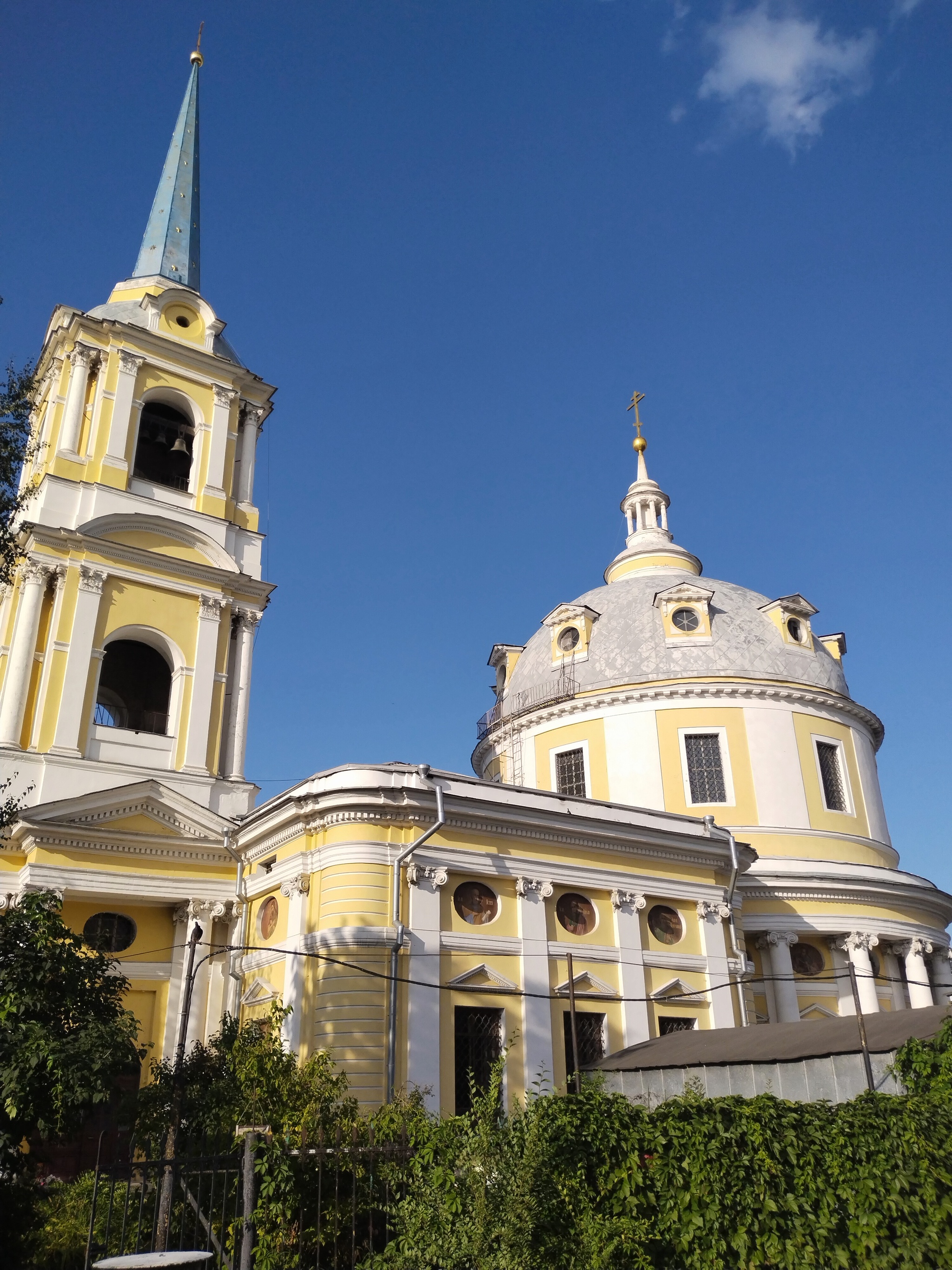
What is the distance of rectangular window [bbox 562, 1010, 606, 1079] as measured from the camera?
20.3 metres

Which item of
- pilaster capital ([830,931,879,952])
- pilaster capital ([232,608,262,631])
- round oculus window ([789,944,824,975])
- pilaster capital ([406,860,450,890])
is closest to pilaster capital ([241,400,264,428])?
pilaster capital ([232,608,262,631])

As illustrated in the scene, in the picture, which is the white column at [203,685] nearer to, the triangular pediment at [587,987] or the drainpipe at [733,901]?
the triangular pediment at [587,987]

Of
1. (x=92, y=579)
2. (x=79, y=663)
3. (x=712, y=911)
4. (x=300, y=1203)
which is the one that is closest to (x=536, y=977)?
(x=712, y=911)

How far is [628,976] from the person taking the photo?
21.4m

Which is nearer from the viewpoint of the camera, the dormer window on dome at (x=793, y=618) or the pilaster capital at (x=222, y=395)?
the pilaster capital at (x=222, y=395)

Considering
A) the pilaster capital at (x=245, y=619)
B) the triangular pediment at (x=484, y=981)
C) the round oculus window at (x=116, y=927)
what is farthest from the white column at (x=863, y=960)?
the round oculus window at (x=116, y=927)

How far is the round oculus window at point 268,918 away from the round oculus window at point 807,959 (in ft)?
47.6

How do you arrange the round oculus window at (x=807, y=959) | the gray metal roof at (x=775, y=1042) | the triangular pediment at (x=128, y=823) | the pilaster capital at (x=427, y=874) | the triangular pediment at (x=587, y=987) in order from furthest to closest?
the round oculus window at (x=807, y=959) < the triangular pediment at (x=587, y=987) < the triangular pediment at (x=128, y=823) < the pilaster capital at (x=427, y=874) < the gray metal roof at (x=775, y=1042)

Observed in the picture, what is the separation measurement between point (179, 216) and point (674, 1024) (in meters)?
26.1

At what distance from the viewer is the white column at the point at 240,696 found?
954 inches

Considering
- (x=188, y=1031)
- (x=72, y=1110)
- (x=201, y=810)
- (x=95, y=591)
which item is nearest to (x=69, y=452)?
(x=95, y=591)

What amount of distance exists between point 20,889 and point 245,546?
33.2ft

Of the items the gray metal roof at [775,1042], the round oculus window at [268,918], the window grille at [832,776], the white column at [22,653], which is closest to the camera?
the gray metal roof at [775,1042]

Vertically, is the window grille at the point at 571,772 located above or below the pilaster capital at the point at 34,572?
below
